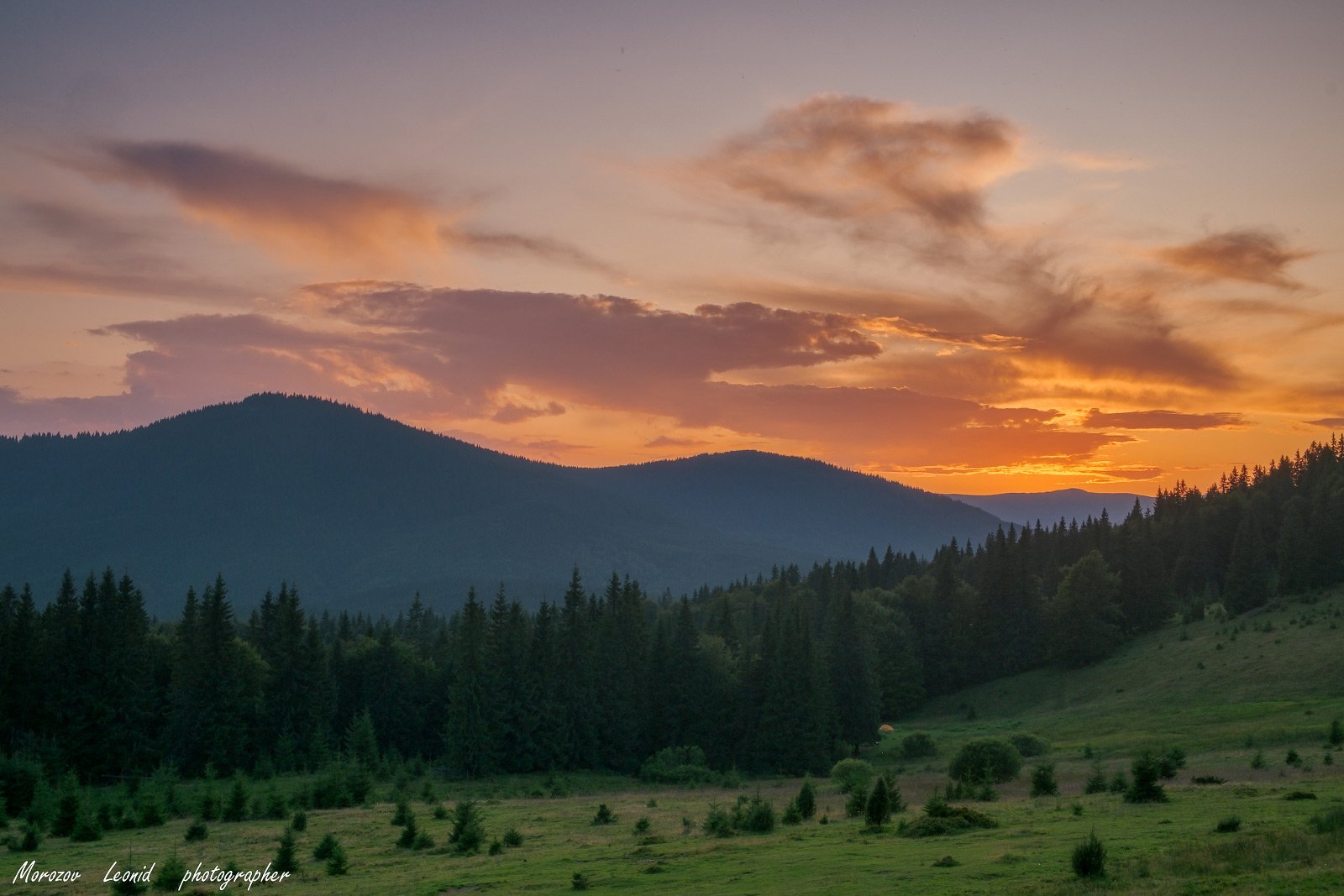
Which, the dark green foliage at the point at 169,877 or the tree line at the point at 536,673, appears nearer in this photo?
the dark green foliage at the point at 169,877

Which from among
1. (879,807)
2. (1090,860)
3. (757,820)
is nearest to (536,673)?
(757,820)

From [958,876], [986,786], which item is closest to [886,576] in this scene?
[986,786]

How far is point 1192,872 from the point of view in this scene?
23.1 meters

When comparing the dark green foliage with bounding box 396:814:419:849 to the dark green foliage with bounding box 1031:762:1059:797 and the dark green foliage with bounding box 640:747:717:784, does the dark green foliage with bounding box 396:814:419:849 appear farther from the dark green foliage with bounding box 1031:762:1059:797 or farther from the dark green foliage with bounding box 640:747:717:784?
the dark green foliage with bounding box 640:747:717:784

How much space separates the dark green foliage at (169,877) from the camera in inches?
1256

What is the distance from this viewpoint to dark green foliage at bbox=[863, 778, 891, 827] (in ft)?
124

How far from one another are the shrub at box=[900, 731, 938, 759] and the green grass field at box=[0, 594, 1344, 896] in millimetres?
6652

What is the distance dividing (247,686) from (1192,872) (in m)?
89.9

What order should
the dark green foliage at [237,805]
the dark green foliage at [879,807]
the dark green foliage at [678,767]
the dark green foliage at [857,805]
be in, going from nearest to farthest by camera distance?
the dark green foliage at [879,807]
the dark green foliage at [857,805]
the dark green foliage at [237,805]
the dark green foliage at [678,767]

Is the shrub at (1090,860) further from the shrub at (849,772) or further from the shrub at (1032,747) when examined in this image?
the shrub at (1032,747)

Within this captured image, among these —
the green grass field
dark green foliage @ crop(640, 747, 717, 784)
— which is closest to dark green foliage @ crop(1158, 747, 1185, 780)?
the green grass field

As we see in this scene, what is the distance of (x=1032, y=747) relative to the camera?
76500 millimetres

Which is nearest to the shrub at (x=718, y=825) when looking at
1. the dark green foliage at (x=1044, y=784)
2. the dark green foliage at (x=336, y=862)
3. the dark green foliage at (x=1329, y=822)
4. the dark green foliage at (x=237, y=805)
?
the dark green foliage at (x=336, y=862)

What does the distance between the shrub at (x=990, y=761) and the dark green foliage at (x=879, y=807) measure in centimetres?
2476
